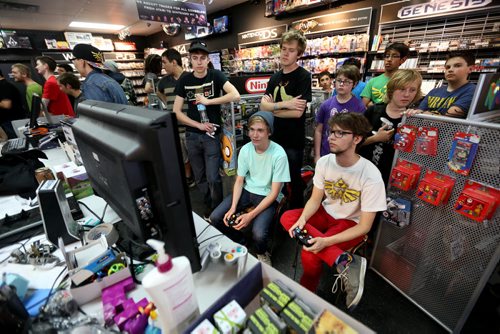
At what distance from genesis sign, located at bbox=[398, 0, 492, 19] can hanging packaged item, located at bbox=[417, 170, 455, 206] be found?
3.49m

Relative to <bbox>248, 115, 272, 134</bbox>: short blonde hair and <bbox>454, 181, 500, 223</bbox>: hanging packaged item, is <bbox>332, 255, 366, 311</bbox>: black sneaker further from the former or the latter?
<bbox>248, 115, 272, 134</bbox>: short blonde hair

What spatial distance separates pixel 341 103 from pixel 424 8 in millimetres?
2961

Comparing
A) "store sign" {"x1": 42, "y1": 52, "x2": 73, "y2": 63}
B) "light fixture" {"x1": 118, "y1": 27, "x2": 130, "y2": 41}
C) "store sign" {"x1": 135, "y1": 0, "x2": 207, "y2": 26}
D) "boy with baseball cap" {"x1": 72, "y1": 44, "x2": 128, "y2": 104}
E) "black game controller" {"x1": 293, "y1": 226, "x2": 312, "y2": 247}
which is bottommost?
"black game controller" {"x1": 293, "y1": 226, "x2": 312, "y2": 247}

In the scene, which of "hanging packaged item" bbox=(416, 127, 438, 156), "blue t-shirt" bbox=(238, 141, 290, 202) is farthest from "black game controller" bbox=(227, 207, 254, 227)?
"hanging packaged item" bbox=(416, 127, 438, 156)

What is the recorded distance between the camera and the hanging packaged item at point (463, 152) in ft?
3.83

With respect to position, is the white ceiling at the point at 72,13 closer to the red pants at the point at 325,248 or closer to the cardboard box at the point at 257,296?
the red pants at the point at 325,248

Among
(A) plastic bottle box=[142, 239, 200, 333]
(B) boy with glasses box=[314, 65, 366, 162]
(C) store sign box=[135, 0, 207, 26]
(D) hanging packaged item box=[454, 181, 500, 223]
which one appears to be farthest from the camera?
(C) store sign box=[135, 0, 207, 26]

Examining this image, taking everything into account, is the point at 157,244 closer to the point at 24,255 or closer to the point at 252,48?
the point at 24,255

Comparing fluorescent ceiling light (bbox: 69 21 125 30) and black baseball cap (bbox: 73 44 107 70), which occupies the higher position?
fluorescent ceiling light (bbox: 69 21 125 30)

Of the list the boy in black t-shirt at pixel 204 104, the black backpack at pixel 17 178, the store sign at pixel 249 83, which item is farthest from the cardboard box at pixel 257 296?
the store sign at pixel 249 83

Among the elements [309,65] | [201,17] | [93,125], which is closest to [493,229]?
[93,125]

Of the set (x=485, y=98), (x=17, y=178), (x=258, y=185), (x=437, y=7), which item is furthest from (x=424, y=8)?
(x=17, y=178)

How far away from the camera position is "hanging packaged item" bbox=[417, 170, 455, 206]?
4.24 ft

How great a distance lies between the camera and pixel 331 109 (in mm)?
2254
